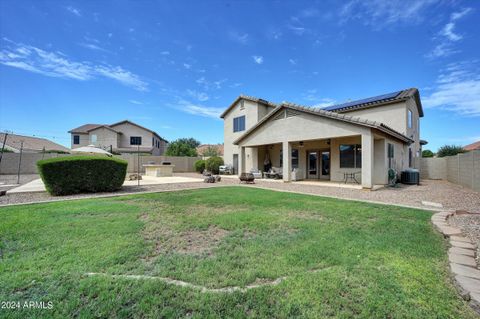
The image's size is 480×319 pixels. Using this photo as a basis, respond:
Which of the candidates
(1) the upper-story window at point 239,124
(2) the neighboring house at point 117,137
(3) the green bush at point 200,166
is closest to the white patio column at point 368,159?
(1) the upper-story window at point 239,124

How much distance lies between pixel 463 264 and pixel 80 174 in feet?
42.0

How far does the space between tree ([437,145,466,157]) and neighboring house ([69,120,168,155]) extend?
45.9m

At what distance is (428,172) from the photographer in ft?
63.7

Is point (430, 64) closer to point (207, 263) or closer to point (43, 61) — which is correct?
point (207, 263)

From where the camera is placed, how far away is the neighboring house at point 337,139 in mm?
12062

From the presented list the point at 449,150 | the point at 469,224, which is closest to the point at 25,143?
the point at 469,224

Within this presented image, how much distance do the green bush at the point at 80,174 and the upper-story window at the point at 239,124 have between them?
48.1 ft

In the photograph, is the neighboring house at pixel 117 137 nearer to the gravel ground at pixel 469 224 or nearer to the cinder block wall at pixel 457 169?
the cinder block wall at pixel 457 169

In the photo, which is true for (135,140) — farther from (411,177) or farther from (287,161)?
(411,177)

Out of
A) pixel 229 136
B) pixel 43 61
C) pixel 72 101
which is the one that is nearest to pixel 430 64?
pixel 229 136

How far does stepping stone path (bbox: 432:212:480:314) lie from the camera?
245 cm

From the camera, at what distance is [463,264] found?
3.16 m

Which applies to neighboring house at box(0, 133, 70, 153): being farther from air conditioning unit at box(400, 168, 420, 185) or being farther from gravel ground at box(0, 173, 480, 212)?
air conditioning unit at box(400, 168, 420, 185)

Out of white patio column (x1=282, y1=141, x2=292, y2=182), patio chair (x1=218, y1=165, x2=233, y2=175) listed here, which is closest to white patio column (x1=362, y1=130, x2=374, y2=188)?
white patio column (x1=282, y1=141, x2=292, y2=182)
